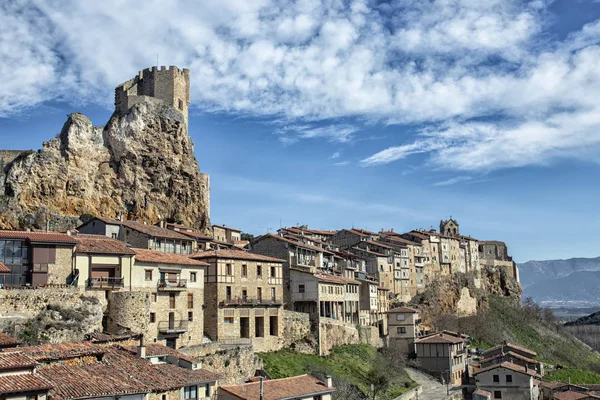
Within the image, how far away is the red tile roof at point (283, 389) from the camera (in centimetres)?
3681

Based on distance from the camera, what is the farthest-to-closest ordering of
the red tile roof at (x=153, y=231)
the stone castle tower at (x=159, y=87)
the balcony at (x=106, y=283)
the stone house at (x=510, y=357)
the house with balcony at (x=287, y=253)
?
the stone castle tower at (x=159, y=87) → the stone house at (x=510, y=357) → the house with balcony at (x=287, y=253) → the red tile roof at (x=153, y=231) → the balcony at (x=106, y=283)

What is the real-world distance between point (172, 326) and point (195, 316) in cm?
268

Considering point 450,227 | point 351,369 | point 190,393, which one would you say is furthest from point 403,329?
point 450,227

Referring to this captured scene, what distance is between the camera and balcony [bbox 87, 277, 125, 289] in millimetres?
42812

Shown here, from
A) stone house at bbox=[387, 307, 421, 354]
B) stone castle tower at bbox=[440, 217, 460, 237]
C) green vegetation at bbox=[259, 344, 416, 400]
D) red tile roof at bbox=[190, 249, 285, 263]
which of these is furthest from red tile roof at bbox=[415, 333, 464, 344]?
stone castle tower at bbox=[440, 217, 460, 237]

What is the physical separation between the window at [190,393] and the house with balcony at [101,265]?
12255 mm

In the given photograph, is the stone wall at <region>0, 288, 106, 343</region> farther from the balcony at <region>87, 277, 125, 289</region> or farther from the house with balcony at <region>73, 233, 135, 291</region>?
the house with balcony at <region>73, 233, 135, 291</region>

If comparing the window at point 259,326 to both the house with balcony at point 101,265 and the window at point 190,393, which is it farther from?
the window at point 190,393

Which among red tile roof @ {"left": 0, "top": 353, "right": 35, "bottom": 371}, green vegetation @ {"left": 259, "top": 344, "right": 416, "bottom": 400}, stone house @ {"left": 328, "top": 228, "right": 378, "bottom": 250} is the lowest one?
green vegetation @ {"left": 259, "top": 344, "right": 416, "bottom": 400}

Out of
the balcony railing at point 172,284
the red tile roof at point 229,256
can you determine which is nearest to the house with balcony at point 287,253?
the red tile roof at point 229,256

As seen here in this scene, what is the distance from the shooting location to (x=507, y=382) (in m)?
63.9

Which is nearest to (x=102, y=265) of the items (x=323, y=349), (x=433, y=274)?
(x=323, y=349)

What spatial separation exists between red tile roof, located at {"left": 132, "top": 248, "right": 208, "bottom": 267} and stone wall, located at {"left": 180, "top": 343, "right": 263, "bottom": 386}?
7589 mm

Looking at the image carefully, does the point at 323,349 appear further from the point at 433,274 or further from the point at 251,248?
the point at 433,274
